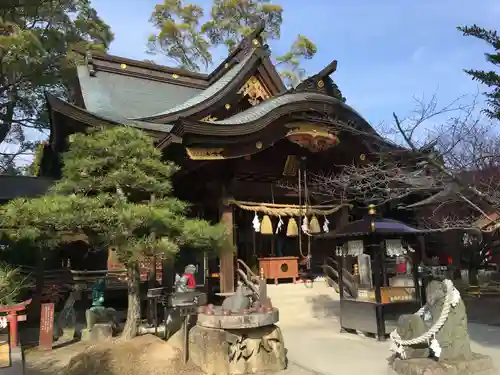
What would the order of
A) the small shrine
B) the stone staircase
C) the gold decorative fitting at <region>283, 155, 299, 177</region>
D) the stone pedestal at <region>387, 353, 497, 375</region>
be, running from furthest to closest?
the gold decorative fitting at <region>283, 155, 299, 177</region> → the stone staircase → the small shrine → the stone pedestal at <region>387, 353, 497, 375</region>

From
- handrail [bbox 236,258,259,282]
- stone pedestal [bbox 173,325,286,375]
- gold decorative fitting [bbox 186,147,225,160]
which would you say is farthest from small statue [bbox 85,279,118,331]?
gold decorative fitting [bbox 186,147,225,160]

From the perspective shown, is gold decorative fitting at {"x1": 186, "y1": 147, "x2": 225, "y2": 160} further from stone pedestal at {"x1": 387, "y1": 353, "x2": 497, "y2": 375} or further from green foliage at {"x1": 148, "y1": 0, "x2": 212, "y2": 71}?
green foliage at {"x1": 148, "y1": 0, "x2": 212, "y2": 71}

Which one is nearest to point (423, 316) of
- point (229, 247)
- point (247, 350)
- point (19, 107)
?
point (247, 350)

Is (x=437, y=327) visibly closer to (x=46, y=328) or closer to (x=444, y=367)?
(x=444, y=367)

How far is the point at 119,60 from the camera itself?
17391mm

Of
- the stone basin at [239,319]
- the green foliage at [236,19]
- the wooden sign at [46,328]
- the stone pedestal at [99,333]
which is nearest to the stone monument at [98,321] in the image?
the stone pedestal at [99,333]

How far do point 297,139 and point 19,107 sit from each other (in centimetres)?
1663

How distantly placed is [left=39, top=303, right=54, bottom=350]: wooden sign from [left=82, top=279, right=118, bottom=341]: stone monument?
658 mm

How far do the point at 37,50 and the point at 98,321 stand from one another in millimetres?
11981

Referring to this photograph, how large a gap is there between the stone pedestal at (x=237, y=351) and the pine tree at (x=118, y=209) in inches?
59.4

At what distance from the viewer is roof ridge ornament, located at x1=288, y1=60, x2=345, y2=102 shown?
1227cm

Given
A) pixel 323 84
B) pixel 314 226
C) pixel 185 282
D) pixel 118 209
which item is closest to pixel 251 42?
pixel 323 84

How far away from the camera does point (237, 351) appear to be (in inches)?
241

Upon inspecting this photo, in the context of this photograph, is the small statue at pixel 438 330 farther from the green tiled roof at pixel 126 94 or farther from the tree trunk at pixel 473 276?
the green tiled roof at pixel 126 94
